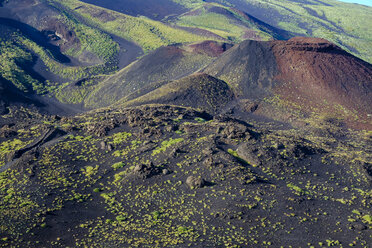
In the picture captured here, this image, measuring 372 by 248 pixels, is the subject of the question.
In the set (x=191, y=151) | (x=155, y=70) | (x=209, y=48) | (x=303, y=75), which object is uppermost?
(x=303, y=75)

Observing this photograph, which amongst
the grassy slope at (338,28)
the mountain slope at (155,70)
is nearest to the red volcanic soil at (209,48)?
the mountain slope at (155,70)

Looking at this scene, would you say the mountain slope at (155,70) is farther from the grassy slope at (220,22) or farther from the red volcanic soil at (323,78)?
the grassy slope at (220,22)

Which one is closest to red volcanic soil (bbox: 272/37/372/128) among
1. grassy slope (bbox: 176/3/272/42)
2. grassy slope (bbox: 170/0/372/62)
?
grassy slope (bbox: 176/3/272/42)

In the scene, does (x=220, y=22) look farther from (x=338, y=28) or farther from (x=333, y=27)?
(x=338, y=28)

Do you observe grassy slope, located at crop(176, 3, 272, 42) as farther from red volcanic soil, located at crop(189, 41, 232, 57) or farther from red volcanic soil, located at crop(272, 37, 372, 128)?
red volcanic soil, located at crop(272, 37, 372, 128)

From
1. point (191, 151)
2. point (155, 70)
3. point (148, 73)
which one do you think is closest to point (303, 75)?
point (155, 70)

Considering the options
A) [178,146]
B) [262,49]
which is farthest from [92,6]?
[178,146]

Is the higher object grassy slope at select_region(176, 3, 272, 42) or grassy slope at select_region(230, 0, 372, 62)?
grassy slope at select_region(230, 0, 372, 62)

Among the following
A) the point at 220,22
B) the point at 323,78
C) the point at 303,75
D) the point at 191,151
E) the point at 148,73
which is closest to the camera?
the point at 191,151
